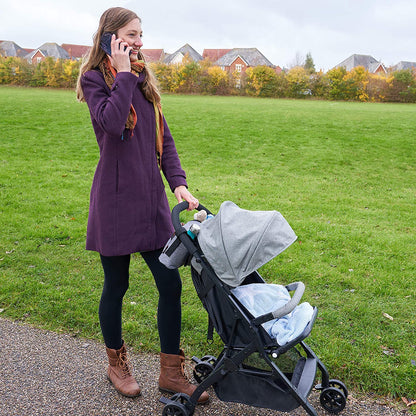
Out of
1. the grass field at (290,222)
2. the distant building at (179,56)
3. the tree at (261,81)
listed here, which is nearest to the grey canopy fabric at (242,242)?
the grass field at (290,222)

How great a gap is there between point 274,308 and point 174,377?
890mm

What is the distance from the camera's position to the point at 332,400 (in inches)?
108

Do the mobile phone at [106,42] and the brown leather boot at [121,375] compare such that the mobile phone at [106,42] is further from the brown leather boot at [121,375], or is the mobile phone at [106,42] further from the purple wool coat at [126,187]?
the brown leather boot at [121,375]

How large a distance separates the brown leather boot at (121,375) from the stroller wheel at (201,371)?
405 millimetres

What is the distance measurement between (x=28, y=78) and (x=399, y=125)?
2700cm

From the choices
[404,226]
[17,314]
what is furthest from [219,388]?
[404,226]

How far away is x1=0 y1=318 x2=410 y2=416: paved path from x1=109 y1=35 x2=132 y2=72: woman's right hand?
2078mm

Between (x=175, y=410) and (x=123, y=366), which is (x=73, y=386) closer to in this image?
(x=123, y=366)

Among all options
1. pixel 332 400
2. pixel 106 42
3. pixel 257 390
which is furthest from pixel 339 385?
pixel 106 42

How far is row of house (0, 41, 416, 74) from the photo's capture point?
62125mm

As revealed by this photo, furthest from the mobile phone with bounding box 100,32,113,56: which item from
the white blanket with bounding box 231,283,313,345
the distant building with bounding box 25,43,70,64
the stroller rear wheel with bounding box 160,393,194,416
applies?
the distant building with bounding box 25,43,70,64

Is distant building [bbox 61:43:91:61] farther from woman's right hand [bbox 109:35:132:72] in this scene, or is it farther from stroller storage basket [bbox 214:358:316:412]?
stroller storage basket [bbox 214:358:316:412]

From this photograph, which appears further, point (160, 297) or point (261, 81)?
point (261, 81)

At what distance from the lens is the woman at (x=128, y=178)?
7.82ft
